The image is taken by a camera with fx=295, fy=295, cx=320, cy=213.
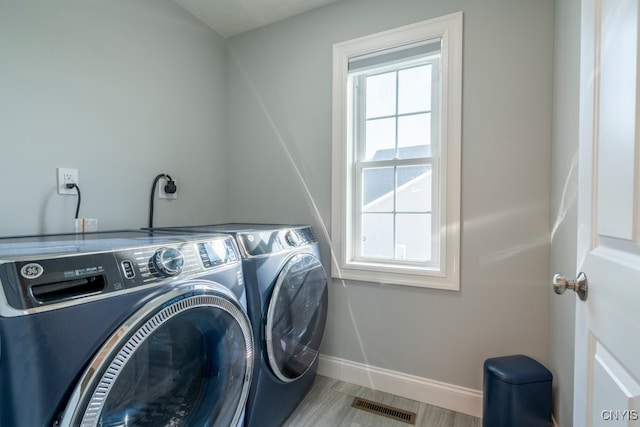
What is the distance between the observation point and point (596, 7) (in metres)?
0.72

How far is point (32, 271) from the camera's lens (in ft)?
1.93

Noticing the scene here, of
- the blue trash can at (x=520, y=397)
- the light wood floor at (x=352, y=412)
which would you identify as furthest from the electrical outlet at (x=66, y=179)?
the blue trash can at (x=520, y=397)

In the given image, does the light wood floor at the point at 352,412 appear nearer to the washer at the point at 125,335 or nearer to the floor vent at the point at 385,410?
the floor vent at the point at 385,410

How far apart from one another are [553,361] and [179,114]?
249cm

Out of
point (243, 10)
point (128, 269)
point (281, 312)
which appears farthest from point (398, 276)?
point (243, 10)

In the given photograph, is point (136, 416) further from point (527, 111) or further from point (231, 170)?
point (527, 111)

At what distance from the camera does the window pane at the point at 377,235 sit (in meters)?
1.87

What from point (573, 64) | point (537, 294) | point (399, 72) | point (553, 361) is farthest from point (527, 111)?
point (553, 361)

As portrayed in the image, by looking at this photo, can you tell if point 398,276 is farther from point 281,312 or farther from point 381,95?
point 381,95

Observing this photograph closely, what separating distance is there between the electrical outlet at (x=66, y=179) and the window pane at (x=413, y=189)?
1.73 m

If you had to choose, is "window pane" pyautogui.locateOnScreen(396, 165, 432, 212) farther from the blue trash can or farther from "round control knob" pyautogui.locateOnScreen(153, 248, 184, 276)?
"round control knob" pyautogui.locateOnScreen(153, 248, 184, 276)

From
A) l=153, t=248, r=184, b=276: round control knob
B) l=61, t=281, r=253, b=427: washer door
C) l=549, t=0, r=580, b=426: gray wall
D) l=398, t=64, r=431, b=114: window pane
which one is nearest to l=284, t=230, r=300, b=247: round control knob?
l=61, t=281, r=253, b=427: washer door

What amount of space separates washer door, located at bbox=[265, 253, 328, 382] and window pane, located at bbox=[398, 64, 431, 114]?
43.0 inches

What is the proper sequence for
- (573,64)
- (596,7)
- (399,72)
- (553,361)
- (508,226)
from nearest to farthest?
(596,7), (573,64), (553,361), (508,226), (399,72)
